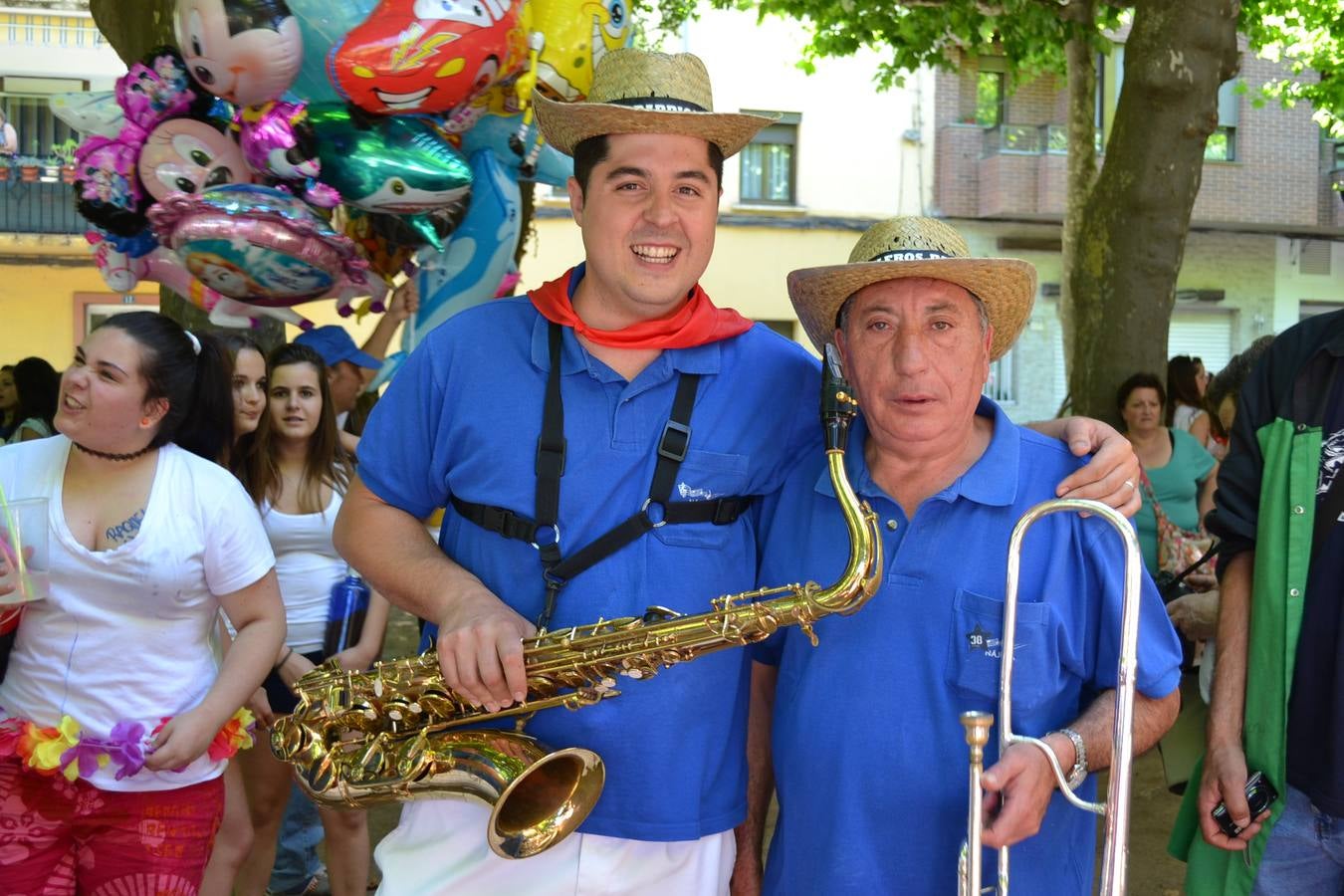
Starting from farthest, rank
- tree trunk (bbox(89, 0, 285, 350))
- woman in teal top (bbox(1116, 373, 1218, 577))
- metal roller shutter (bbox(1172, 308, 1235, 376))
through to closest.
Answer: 1. metal roller shutter (bbox(1172, 308, 1235, 376))
2. woman in teal top (bbox(1116, 373, 1218, 577))
3. tree trunk (bbox(89, 0, 285, 350))

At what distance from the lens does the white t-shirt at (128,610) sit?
3.33m

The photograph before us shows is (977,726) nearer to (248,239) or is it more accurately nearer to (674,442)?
(674,442)

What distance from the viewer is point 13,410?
313 inches

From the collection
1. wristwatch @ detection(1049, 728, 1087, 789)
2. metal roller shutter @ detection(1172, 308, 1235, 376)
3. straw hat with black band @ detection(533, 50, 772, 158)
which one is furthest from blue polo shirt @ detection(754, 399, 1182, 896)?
metal roller shutter @ detection(1172, 308, 1235, 376)

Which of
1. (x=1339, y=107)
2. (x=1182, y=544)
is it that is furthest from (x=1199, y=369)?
(x=1339, y=107)

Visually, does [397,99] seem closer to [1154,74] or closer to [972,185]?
[1154,74]

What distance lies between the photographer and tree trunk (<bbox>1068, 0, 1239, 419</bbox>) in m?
7.75

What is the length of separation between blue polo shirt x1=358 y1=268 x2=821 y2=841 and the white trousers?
0.06m

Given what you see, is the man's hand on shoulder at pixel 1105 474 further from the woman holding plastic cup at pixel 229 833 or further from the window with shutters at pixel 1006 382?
the window with shutters at pixel 1006 382

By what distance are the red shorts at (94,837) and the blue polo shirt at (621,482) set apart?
1.24 metres

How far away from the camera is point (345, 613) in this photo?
15.7 ft

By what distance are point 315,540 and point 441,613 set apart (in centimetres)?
233

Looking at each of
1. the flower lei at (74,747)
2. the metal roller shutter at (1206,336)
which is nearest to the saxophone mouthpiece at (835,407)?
the flower lei at (74,747)

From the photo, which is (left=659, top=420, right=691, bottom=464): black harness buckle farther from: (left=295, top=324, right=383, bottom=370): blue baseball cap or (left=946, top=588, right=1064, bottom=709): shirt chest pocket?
(left=295, top=324, right=383, bottom=370): blue baseball cap
